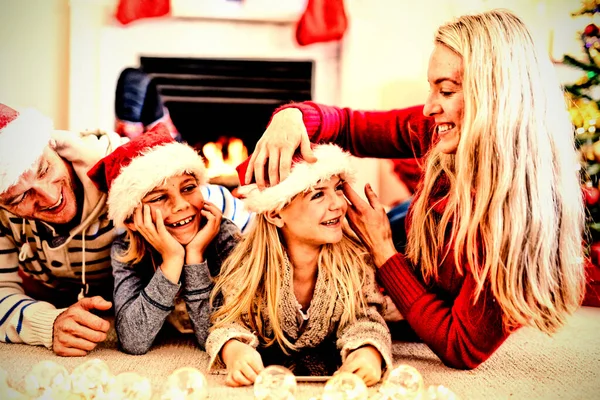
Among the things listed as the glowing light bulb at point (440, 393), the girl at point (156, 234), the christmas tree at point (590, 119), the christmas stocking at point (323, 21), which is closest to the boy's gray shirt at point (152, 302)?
the girl at point (156, 234)

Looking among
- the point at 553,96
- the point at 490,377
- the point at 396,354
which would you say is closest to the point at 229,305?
the point at 396,354

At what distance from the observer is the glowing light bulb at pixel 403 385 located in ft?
3.40

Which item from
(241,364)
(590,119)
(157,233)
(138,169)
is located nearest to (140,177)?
(138,169)

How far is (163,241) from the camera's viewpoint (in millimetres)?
1283

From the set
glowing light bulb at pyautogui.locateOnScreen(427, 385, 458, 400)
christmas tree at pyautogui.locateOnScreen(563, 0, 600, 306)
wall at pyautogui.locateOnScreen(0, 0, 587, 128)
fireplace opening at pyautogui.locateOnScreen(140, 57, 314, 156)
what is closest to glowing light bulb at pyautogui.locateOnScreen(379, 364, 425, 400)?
glowing light bulb at pyautogui.locateOnScreen(427, 385, 458, 400)

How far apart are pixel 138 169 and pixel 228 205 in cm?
38

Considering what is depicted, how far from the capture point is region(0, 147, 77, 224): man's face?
1328 millimetres

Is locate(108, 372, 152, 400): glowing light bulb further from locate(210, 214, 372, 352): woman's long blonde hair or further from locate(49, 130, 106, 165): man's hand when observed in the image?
locate(49, 130, 106, 165): man's hand

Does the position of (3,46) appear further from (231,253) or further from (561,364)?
(561,364)

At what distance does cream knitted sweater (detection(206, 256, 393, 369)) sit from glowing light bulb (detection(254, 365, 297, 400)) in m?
0.18

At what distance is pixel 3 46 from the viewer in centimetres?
243

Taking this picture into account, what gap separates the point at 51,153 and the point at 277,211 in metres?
0.61

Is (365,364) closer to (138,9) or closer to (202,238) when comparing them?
(202,238)

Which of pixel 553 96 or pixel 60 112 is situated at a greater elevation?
pixel 553 96
